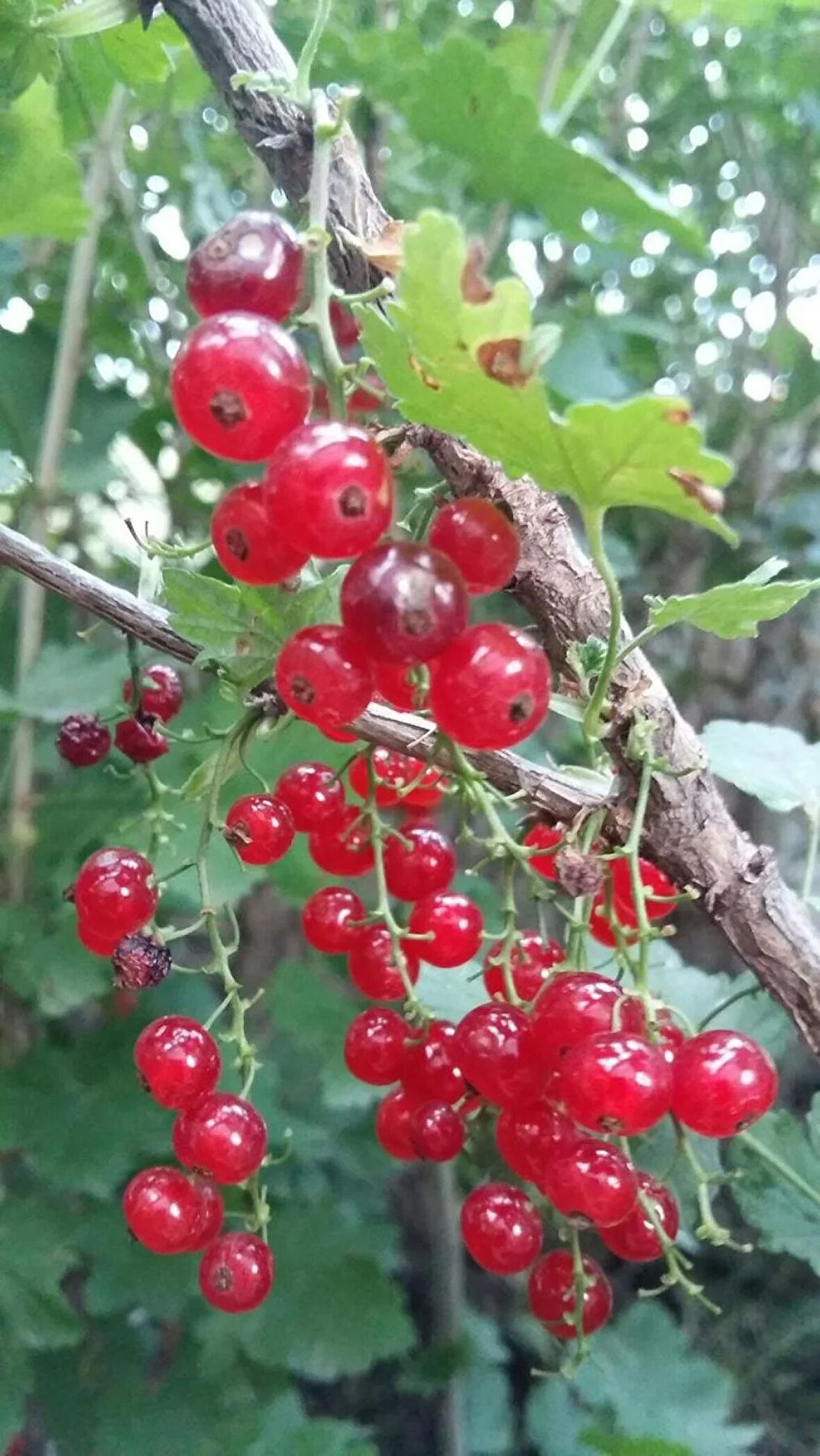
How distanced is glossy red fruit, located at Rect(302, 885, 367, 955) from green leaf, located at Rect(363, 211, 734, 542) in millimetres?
275

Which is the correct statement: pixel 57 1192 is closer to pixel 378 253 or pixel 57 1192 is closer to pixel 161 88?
pixel 378 253

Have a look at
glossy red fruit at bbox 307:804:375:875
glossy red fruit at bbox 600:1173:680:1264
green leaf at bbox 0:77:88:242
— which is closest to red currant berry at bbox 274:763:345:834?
glossy red fruit at bbox 307:804:375:875

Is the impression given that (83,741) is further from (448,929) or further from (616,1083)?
(616,1083)

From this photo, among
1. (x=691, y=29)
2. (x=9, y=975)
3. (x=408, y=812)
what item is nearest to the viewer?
(x=408, y=812)

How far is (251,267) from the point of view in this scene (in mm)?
287

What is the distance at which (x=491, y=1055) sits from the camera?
1.37 feet

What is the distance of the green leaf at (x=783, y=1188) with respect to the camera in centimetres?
62

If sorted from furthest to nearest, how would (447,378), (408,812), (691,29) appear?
(691,29)
(408,812)
(447,378)

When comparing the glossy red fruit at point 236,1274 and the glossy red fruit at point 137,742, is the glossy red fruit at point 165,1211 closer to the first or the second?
the glossy red fruit at point 236,1274

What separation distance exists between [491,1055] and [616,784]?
12 centimetres

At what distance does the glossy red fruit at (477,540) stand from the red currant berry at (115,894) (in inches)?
8.0

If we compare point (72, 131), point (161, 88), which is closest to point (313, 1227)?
point (72, 131)

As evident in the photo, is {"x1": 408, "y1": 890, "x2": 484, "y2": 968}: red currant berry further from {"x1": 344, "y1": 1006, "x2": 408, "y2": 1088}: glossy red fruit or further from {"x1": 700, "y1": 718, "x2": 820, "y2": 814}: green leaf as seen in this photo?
{"x1": 700, "y1": 718, "x2": 820, "y2": 814}: green leaf

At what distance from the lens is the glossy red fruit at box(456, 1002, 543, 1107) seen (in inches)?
16.4
